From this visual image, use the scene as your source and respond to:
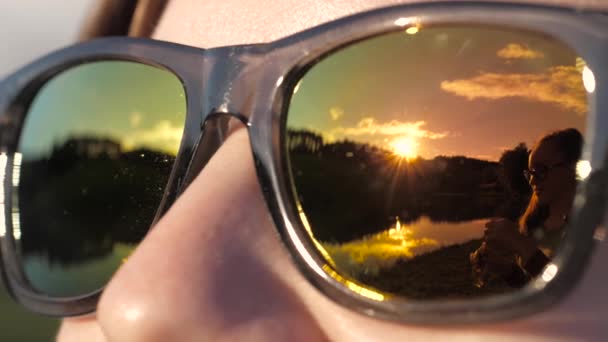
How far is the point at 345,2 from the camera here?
0.86m

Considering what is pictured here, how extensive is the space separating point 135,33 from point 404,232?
0.82m

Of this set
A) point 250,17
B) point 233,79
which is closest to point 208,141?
point 233,79

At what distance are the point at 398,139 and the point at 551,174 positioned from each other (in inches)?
5.7

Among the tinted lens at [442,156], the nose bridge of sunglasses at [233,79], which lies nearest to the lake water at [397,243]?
the tinted lens at [442,156]

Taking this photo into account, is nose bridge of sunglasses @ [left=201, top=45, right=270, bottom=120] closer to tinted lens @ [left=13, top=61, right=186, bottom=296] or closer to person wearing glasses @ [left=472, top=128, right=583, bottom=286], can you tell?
tinted lens @ [left=13, top=61, right=186, bottom=296]

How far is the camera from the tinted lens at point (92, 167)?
954 millimetres

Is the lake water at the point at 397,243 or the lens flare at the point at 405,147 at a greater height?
the lens flare at the point at 405,147

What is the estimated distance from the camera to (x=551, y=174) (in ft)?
2.07

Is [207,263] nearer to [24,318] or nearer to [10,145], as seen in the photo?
[10,145]

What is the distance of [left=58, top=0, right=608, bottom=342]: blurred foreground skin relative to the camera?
636 millimetres

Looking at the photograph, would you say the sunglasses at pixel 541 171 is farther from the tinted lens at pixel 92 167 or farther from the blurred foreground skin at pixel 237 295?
the tinted lens at pixel 92 167

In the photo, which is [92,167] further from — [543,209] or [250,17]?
[543,209]

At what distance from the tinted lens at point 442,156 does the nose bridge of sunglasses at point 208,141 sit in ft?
0.43

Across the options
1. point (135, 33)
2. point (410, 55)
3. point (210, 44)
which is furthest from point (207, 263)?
point (135, 33)
